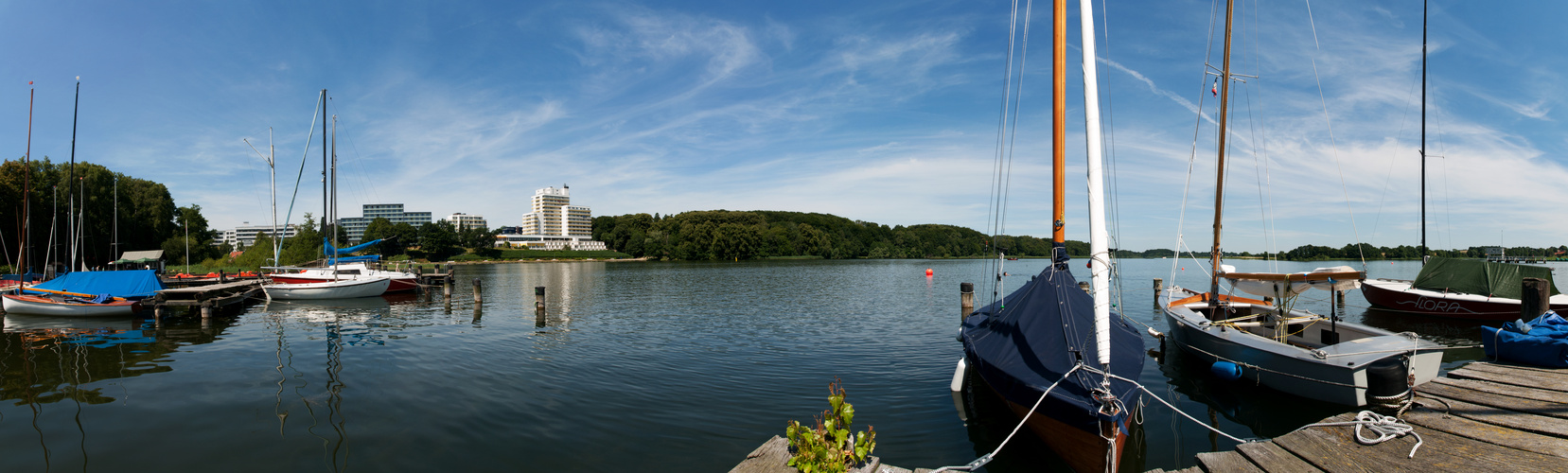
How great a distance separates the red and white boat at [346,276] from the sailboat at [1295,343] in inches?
1358

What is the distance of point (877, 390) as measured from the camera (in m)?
10.6

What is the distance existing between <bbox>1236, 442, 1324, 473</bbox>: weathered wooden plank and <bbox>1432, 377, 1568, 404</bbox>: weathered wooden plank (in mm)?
4279

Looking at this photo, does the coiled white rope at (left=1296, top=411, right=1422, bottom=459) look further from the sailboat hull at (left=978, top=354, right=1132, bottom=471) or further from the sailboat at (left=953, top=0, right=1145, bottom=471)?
the sailboat hull at (left=978, top=354, right=1132, bottom=471)

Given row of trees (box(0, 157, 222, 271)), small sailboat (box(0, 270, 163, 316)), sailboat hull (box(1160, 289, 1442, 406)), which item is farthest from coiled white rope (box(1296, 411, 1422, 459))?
row of trees (box(0, 157, 222, 271))

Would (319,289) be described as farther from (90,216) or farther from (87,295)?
(90,216)

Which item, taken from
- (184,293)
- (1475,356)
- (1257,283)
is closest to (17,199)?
(184,293)

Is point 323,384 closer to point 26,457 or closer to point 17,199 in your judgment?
point 26,457

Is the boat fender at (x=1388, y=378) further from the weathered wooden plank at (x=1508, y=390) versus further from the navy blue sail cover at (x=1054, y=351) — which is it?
the navy blue sail cover at (x=1054, y=351)

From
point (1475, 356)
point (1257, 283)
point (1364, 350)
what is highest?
point (1257, 283)

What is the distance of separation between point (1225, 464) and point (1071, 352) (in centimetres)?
175

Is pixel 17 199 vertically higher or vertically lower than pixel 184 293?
higher

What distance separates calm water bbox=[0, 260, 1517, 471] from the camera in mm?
7375

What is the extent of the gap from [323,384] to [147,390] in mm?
2851

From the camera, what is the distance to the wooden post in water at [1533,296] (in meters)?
12.2
